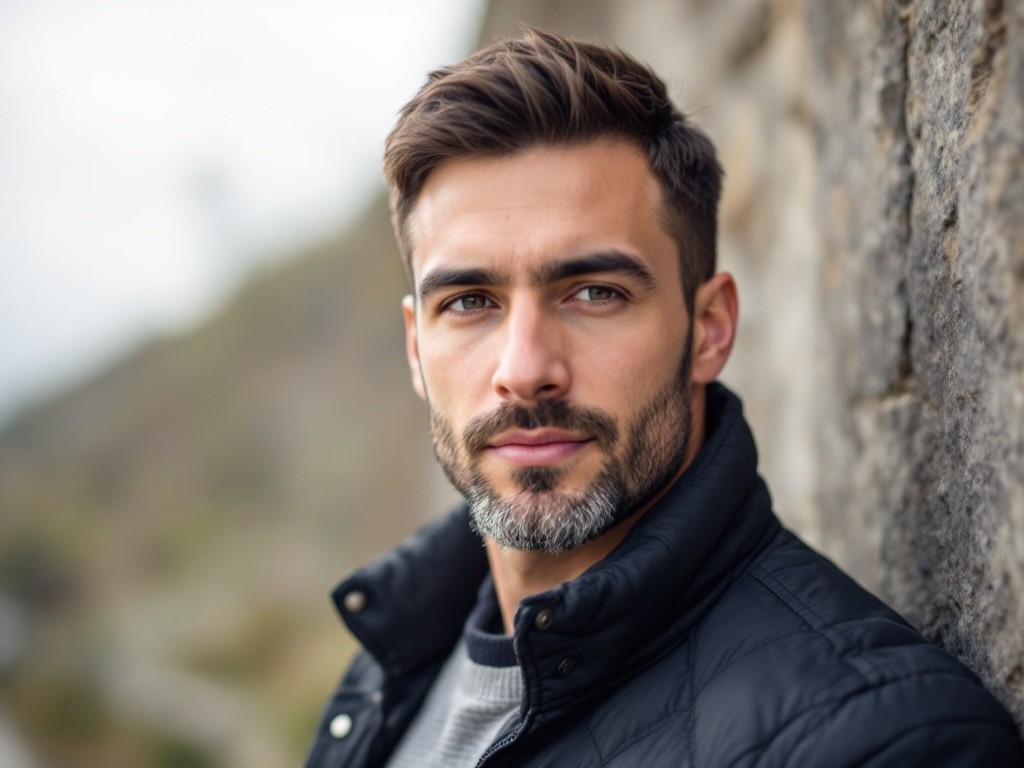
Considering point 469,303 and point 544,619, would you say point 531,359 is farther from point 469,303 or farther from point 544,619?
point 544,619

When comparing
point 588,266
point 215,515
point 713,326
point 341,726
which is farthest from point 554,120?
point 215,515

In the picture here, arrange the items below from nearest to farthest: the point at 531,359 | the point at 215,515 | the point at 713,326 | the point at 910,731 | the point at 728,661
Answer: the point at 910,731 → the point at 728,661 → the point at 531,359 → the point at 713,326 → the point at 215,515

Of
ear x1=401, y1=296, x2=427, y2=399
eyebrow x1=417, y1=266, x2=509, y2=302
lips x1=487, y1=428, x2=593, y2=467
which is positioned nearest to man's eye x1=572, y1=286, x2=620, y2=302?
eyebrow x1=417, y1=266, x2=509, y2=302

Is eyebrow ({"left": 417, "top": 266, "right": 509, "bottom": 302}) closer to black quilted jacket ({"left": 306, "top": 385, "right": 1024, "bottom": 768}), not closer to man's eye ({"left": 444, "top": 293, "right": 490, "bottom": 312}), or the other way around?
man's eye ({"left": 444, "top": 293, "right": 490, "bottom": 312})

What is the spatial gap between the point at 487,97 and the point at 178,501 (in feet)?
44.0

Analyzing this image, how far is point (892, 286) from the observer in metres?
1.87

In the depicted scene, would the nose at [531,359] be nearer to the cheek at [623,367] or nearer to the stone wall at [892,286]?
the cheek at [623,367]

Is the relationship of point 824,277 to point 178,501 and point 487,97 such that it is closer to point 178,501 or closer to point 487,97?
point 487,97

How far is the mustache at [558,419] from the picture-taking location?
1.69m

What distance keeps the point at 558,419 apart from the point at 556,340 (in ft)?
0.47

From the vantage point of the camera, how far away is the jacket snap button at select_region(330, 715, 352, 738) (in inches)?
85.5

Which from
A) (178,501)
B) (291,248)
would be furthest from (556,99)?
(291,248)

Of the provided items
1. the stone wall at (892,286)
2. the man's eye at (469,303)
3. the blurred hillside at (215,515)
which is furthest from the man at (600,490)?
the blurred hillside at (215,515)

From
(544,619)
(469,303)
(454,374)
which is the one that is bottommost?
(544,619)
